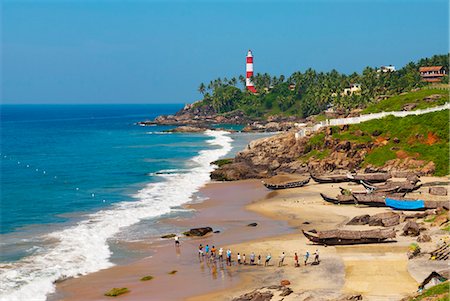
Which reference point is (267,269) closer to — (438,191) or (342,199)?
(342,199)

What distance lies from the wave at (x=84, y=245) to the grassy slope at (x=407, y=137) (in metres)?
20.0

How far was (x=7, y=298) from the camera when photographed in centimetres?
3309

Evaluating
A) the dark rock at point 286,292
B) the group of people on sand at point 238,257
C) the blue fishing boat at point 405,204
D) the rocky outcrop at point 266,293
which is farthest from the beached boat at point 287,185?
the dark rock at point 286,292

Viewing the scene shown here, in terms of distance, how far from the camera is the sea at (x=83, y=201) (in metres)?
39.2

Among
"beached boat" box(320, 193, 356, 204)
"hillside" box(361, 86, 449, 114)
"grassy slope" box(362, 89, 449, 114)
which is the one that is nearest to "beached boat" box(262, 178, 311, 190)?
"beached boat" box(320, 193, 356, 204)

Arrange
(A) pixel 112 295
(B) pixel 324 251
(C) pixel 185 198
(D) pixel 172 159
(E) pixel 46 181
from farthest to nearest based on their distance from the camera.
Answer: (D) pixel 172 159, (E) pixel 46 181, (C) pixel 185 198, (B) pixel 324 251, (A) pixel 112 295

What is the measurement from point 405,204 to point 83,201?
32.4 metres

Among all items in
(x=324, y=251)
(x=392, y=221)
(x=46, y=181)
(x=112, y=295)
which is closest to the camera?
(x=112, y=295)

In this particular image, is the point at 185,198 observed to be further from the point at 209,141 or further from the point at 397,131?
the point at 209,141

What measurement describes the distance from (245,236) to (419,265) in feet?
50.1

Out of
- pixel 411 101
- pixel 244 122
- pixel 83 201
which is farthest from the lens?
pixel 244 122

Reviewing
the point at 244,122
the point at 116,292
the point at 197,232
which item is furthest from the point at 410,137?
the point at 244,122

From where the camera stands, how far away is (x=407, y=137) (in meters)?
73.2

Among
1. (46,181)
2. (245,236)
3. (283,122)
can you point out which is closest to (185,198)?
(245,236)
